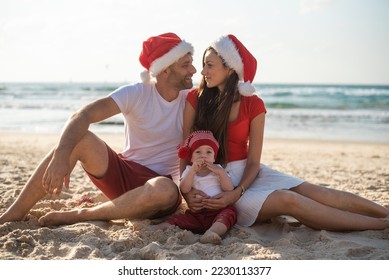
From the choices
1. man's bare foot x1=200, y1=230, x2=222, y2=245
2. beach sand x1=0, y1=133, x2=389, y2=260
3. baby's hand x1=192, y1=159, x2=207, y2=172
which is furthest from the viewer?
baby's hand x1=192, y1=159, x2=207, y2=172

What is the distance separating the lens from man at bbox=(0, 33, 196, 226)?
358 centimetres

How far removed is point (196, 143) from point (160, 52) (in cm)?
101

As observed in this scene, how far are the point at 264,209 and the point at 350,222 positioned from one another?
0.64 meters

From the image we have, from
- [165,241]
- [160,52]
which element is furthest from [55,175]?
[160,52]

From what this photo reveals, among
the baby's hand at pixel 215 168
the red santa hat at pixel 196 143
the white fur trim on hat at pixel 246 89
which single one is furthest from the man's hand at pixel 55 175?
the white fur trim on hat at pixel 246 89

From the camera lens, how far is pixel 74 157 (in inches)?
143

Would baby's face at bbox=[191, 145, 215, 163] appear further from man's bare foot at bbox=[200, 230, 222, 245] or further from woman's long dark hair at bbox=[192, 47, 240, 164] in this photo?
man's bare foot at bbox=[200, 230, 222, 245]

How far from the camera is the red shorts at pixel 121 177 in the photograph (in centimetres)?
381

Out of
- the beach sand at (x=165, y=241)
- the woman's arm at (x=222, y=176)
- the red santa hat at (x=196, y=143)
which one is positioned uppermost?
the red santa hat at (x=196, y=143)

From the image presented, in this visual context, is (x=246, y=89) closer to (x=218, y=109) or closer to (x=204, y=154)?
(x=218, y=109)

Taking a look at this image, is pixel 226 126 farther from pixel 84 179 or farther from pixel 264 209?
pixel 84 179

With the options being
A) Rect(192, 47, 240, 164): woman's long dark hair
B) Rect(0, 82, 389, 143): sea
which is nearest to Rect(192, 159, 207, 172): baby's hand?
Rect(192, 47, 240, 164): woman's long dark hair

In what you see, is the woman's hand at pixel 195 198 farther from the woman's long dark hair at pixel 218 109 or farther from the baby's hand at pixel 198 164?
the woman's long dark hair at pixel 218 109
